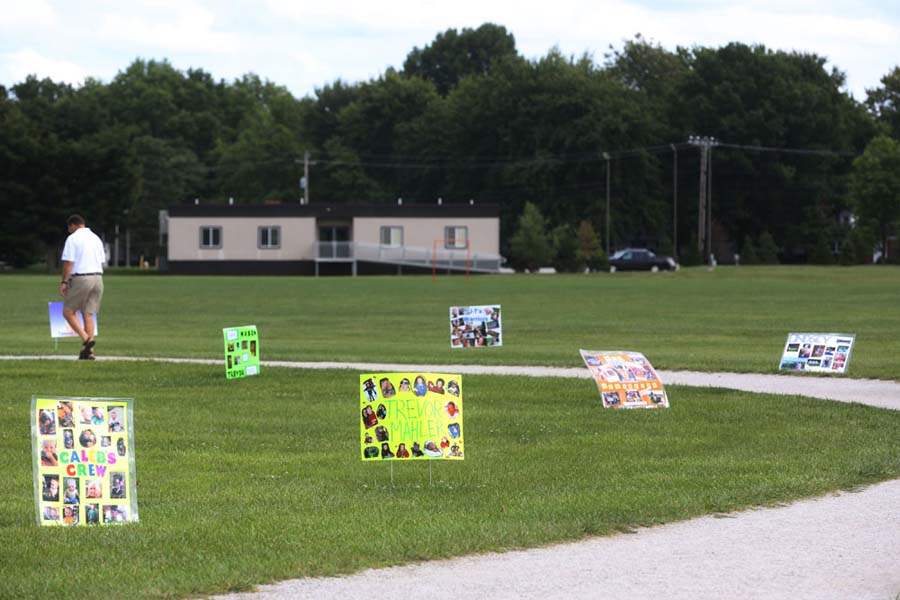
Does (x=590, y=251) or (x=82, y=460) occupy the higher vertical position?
(x=590, y=251)

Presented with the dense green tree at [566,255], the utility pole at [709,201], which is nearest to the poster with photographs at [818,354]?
the dense green tree at [566,255]

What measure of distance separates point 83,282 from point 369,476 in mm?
11252

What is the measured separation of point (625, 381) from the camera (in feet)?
51.0

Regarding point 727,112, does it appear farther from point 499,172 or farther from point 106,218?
point 106,218

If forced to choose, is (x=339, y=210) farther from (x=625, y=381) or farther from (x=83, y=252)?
(x=625, y=381)

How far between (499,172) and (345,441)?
9480 centimetres

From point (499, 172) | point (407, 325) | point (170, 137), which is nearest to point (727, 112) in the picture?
point (499, 172)

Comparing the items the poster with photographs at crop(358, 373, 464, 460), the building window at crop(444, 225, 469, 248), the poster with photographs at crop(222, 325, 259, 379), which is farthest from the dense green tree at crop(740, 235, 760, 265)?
the poster with photographs at crop(358, 373, 464, 460)

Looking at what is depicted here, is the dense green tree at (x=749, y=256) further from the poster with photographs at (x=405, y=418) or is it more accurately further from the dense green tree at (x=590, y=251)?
Result: the poster with photographs at (x=405, y=418)

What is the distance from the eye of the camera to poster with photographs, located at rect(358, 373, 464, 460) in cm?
1035

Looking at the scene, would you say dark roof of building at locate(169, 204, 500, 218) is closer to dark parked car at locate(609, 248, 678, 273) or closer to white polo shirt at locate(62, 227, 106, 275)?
dark parked car at locate(609, 248, 678, 273)

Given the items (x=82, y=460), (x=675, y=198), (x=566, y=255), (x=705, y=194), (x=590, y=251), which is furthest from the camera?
(x=675, y=198)

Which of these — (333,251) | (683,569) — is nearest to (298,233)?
(333,251)

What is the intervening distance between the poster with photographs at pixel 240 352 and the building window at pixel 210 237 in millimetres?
73683
